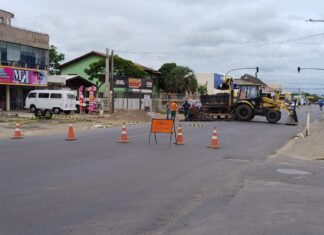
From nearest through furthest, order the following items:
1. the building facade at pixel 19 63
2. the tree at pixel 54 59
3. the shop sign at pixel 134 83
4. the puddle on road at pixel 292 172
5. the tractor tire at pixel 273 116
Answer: the puddle on road at pixel 292 172
the tractor tire at pixel 273 116
the building facade at pixel 19 63
the shop sign at pixel 134 83
the tree at pixel 54 59

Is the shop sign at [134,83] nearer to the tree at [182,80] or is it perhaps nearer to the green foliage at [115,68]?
the green foliage at [115,68]

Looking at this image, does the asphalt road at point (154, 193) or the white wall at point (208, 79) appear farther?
the white wall at point (208, 79)

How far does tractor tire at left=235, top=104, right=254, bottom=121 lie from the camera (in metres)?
37.1

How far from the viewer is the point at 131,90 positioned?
60.2 m

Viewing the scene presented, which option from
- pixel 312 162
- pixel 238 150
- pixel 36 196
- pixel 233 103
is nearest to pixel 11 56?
pixel 233 103

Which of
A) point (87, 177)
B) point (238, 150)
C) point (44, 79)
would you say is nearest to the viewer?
point (87, 177)

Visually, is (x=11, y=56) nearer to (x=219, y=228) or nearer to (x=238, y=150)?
(x=238, y=150)

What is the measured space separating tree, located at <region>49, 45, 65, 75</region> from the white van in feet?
124

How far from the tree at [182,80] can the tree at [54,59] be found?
1917 cm

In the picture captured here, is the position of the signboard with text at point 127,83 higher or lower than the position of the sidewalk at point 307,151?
higher

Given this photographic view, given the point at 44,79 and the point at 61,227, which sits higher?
the point at 44,79

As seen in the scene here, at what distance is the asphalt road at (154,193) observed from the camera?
6.55 metres

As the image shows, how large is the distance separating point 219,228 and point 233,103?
106ft

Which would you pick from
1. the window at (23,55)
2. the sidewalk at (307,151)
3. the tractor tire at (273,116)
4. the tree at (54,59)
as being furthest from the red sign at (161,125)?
the tree at (54,59)
